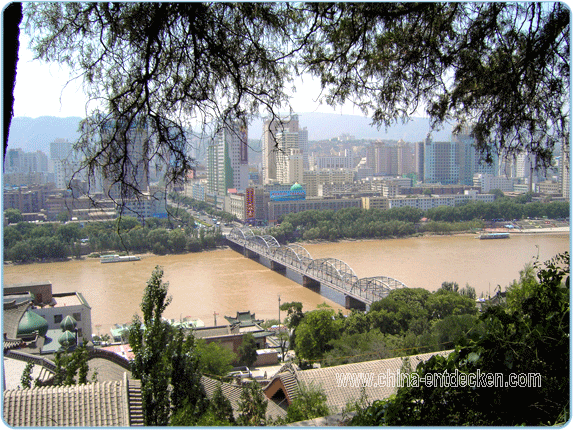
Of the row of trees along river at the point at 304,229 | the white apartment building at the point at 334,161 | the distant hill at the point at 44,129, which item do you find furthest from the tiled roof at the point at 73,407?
the white apartment building at the point at 334,161

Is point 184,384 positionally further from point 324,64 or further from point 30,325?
point 30,325

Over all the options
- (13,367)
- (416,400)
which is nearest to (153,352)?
(416,400)

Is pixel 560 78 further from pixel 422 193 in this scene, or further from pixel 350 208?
pixel 422 193

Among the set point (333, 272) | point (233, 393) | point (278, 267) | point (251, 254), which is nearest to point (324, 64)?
point (233, 393)

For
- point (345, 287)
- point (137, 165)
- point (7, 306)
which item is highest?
point (137, 165)

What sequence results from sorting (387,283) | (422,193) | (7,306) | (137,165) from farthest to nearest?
(422,193) → (387,283) → (7,306) → (137,165)

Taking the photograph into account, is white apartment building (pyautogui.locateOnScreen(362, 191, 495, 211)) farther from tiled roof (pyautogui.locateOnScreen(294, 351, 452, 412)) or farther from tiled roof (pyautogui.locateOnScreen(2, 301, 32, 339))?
tiled roof (pyautogui.locateOnScreen(294, 351, 452, 412))
